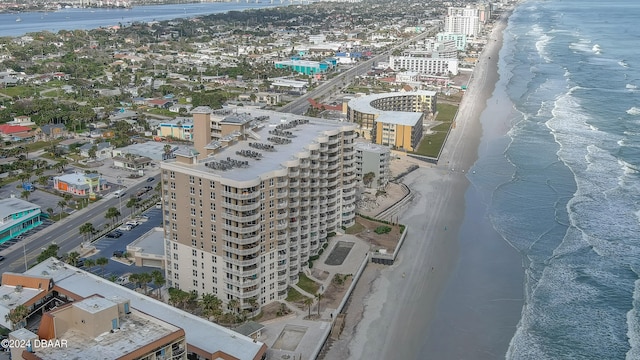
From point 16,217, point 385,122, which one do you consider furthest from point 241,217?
point 385,122

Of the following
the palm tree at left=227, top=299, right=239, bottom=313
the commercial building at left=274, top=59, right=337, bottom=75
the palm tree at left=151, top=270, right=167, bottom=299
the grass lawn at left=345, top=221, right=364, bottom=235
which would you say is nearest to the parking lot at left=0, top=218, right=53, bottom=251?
the palm tree at left=151, top=270, right=167, bottom=299

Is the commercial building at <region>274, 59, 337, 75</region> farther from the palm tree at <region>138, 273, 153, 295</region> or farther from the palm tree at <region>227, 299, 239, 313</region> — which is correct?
the palm tree at <region>227, 299, 239, 313</region>

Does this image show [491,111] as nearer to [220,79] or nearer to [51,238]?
[220,79]

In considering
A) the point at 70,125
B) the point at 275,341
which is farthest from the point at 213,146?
A: the point at 70,125

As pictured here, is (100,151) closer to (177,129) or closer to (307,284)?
(177,129)

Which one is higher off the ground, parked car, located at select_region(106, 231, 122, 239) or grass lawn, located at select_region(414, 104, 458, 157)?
grass lawn, located at select_region(414, 104, 458, 157)
